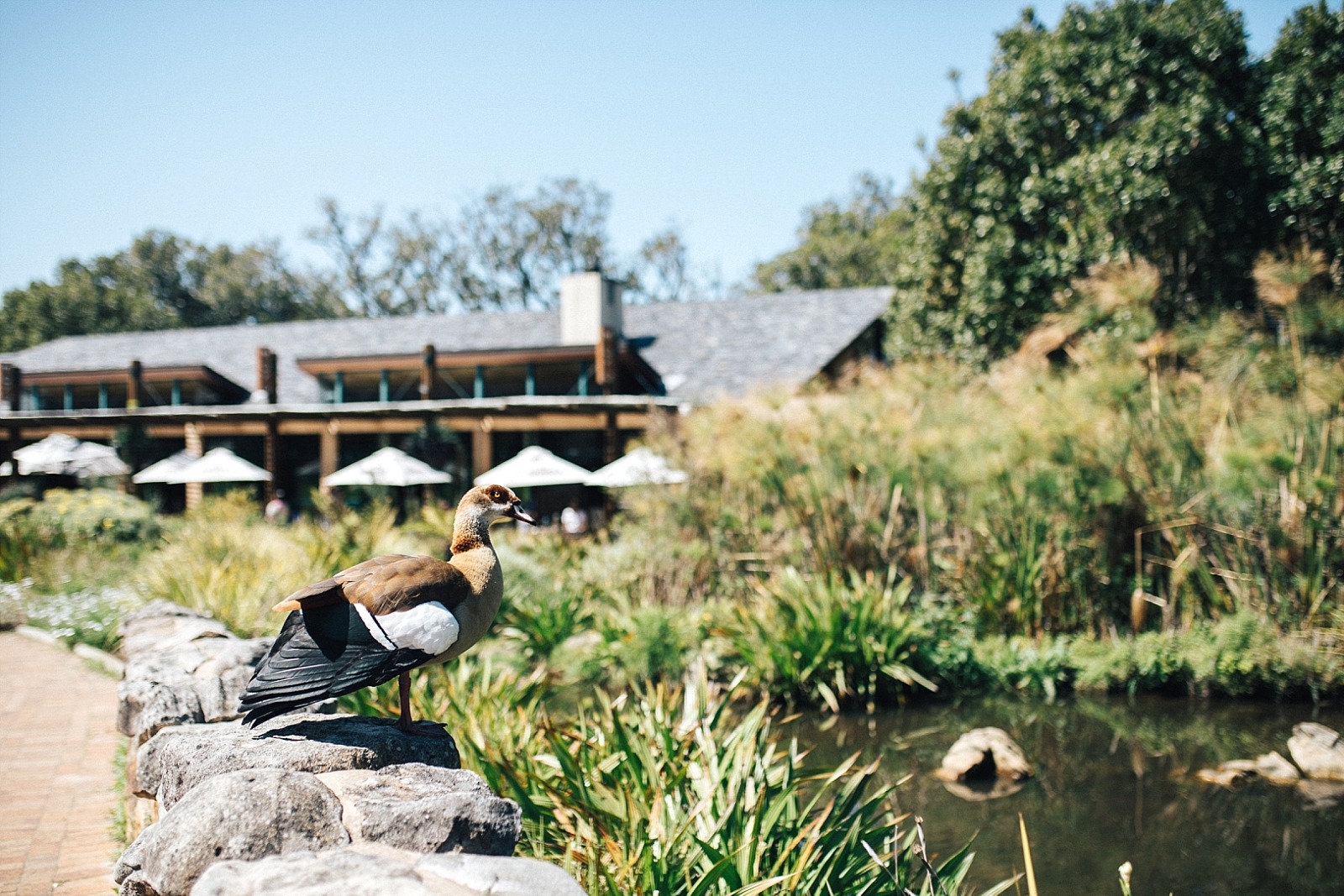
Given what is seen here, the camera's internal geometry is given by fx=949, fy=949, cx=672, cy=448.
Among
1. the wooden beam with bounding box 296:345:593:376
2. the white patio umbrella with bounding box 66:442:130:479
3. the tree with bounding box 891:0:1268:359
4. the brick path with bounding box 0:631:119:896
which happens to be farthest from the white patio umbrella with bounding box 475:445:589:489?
the brick path with bounding box 0:631:119:896

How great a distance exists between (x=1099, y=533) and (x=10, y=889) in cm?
919

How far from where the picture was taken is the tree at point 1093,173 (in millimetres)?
15953

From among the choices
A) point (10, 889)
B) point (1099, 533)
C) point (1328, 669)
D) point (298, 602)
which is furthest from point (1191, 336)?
point (10, 889)

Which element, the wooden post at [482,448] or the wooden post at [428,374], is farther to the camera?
the wooden post at [428,374]

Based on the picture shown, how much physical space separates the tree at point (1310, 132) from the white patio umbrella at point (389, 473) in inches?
638

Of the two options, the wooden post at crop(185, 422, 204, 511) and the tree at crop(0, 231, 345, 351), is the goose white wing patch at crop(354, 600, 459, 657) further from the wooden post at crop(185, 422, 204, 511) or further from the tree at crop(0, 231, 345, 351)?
the tree at crop(0, 231, 345, 351)

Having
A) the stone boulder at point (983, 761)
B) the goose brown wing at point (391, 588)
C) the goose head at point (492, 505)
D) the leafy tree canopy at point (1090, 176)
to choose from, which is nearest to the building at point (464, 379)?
the leafy tree canopy at point (1090, 176)

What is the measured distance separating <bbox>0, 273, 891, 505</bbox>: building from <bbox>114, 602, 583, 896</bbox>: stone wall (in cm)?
1710

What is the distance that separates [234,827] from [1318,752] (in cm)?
757

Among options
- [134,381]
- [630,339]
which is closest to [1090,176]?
[630,339]

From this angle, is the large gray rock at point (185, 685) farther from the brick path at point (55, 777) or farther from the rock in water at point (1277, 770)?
the rock in water at point (1277, 770)

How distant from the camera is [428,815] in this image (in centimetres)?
267

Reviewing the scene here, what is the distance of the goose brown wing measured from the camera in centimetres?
304

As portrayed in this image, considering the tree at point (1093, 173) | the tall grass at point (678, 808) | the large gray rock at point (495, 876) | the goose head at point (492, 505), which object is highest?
the tree at point (1093, 173)
